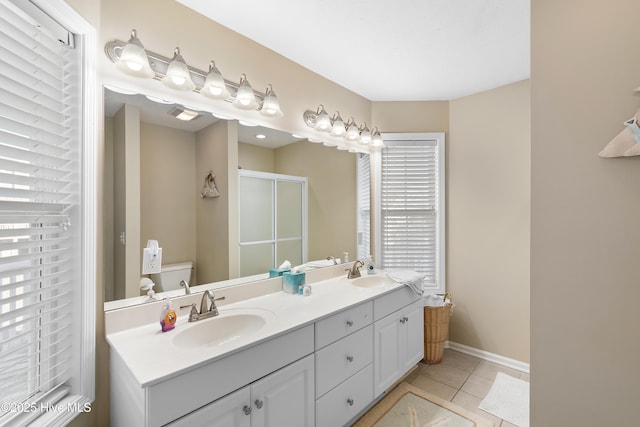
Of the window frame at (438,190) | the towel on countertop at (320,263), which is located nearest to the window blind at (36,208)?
the towel on countertop at (320,263)

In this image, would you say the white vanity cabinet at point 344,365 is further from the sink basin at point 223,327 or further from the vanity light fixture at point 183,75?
the vanity light fixture at point 183,75

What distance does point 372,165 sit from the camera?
2.74 metres

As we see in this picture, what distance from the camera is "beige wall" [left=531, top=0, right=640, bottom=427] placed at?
0.91 metres

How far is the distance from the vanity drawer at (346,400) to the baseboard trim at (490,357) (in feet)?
4.63

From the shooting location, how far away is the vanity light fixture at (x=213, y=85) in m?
1.49

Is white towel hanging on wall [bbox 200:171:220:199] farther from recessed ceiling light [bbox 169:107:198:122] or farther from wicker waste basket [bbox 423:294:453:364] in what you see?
wicker waste basket [bbox 423:294:453:364]

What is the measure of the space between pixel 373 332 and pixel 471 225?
152 centimetres

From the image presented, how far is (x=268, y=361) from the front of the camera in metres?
1.21

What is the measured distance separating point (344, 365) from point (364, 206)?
1469mm

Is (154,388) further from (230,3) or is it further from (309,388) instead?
(230,3)

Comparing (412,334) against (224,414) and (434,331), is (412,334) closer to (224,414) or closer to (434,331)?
(434,331)

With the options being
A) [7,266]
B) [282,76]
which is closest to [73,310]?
[7,266]

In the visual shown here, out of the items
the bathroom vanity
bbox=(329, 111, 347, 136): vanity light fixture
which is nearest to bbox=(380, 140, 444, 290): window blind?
bbox=(329, 111, 347, 136): vanity light fixture

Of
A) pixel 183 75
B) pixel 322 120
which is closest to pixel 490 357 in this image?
pixel 322 120
